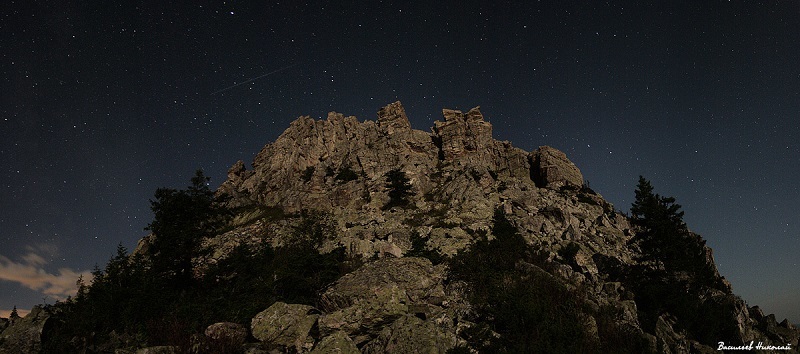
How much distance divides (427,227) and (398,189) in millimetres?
13901

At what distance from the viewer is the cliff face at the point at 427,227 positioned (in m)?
13.8

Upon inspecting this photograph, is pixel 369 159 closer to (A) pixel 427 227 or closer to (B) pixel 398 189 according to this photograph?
(B) pixel 398 189

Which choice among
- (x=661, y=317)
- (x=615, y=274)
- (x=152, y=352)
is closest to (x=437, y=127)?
(x=615, y=274)

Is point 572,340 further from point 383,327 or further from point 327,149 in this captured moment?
point 327,149

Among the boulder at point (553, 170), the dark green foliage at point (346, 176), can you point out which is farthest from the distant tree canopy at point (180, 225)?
the boulder at point (553, 170)

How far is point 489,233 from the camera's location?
3284 cm

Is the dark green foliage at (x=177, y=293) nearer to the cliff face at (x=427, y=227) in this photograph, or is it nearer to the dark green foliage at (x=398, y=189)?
the cliff face at (x=427, y=227)

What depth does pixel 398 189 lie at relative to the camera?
46.1 m

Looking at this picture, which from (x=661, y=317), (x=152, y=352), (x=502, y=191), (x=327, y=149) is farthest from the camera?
(x=327, y=149)

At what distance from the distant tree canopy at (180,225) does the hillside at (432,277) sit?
1.16 feet

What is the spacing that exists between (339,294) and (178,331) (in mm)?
6533

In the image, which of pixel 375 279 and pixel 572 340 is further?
pixel 375 279

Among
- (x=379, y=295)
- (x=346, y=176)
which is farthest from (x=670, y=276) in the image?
(x=346, y=176)

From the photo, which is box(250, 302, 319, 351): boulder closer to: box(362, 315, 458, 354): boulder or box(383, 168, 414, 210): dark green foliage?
box(362, 315, 458, 354): boulder
